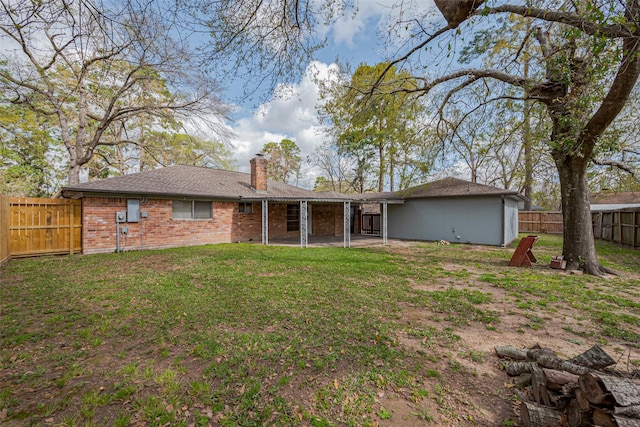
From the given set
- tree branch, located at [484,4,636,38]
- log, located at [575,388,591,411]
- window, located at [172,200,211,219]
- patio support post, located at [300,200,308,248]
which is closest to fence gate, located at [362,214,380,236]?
patio support post, located at [300,200,308,248]

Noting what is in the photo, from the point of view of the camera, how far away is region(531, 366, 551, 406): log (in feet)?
6.40

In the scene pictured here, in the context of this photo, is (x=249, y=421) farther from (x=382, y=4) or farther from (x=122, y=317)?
(x=382, y=4)

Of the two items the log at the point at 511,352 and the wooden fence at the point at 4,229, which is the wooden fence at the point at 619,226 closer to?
the log at the point at 511,352

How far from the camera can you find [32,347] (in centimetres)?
301

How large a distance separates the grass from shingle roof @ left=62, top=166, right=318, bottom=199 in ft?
11.2

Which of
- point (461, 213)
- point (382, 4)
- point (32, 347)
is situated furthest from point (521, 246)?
point (32, 347)

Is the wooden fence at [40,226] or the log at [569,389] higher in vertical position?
the wooden fence at [40,226]

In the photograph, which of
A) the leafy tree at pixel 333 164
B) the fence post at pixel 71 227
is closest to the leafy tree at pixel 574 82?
the fence post at pixel 71 227

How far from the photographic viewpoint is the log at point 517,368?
249cm

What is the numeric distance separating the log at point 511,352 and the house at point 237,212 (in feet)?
28.5

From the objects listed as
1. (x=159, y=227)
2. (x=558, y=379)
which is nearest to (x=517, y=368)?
(x=558, y=379)

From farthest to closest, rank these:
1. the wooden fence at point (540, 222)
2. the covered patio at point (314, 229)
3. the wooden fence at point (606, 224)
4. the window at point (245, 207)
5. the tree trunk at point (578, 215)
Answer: the wooden fence at point (540, 222) → the window at point (245, 207) → the covered patio at point (314, 229) → the wooden fence at point (606, 224) → the tree trunk at point (578, 215)

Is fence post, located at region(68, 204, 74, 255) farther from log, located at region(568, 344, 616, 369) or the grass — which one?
log, located at region(568, 344, 616, 369)

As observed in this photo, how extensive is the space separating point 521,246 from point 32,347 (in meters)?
10.5
